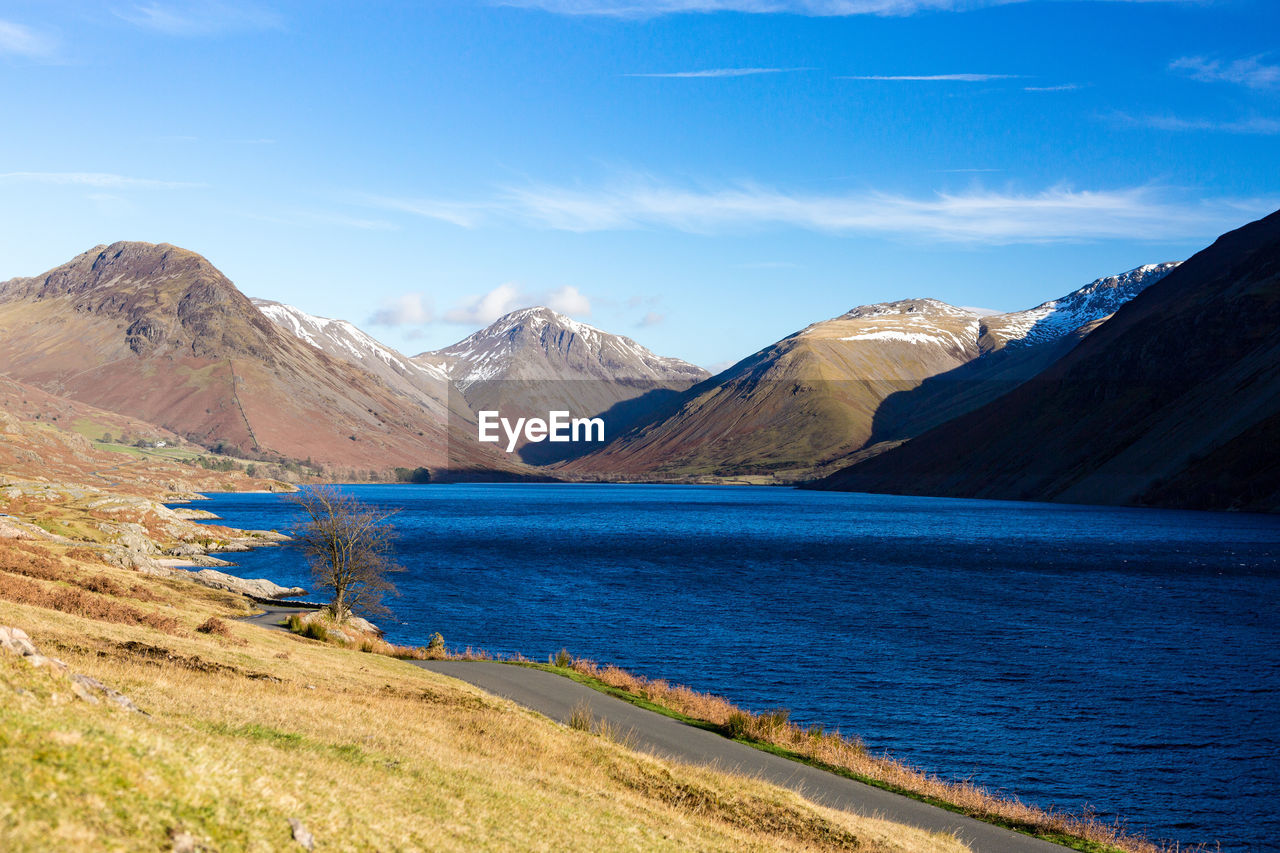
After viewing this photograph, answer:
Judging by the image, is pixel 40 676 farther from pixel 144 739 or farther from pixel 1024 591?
pixel 1024 591

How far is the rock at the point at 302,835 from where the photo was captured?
10984 millimetres

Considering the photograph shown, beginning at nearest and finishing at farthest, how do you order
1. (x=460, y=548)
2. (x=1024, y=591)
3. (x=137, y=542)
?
1. (x=1024, y=591)
2. (x=137, y=542)
3. (x=460, y=548)

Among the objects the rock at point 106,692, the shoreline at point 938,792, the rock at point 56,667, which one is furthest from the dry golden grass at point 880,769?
the rock at point 56,667

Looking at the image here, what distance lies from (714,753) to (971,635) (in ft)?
129

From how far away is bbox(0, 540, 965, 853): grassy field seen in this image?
1001 centimetres

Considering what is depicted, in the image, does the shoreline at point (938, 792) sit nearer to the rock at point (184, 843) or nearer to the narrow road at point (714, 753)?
the narrow road at point (714, 753)

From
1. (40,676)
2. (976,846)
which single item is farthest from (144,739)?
(976,846)

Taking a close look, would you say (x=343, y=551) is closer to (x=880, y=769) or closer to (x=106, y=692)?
(x=880, y=769)

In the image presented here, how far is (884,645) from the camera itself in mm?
61750

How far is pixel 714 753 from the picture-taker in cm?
3300

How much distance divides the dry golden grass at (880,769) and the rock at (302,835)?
75.7ft

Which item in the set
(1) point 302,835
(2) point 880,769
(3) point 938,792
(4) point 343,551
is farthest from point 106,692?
(4) point 343,551

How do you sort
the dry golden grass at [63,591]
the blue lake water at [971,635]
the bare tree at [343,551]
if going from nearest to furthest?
1. the dry golden grass at [63,591]
2. the blue lake water at [971,635]
3. the bare tree at [343,551]

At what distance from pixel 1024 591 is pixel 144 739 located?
288 feet
